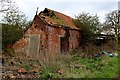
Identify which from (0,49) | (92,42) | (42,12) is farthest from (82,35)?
(0,49)

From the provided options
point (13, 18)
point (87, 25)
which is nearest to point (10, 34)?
point (13, 18)

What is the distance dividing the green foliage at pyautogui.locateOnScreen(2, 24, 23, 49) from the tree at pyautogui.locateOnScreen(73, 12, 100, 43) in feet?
33.1

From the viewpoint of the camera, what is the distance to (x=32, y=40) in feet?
74.9

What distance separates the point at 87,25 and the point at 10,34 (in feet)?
39.4

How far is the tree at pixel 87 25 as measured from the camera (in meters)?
28.8

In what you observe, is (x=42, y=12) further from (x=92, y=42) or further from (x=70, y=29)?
(x=92, y=42)

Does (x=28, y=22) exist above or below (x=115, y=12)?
below

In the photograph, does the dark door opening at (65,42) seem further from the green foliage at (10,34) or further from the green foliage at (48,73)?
the green foliage at (48,73)

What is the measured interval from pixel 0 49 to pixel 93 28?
46.4ft

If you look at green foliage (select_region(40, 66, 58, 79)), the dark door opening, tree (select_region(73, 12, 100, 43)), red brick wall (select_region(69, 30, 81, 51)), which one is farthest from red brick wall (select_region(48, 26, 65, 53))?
green foliage (select_region(40, 66, 58, 79))

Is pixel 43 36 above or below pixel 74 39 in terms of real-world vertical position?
above

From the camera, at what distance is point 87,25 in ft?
95.1

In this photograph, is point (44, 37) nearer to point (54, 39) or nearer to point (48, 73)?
point (54, 39)

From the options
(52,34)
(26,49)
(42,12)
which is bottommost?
(26,49)
